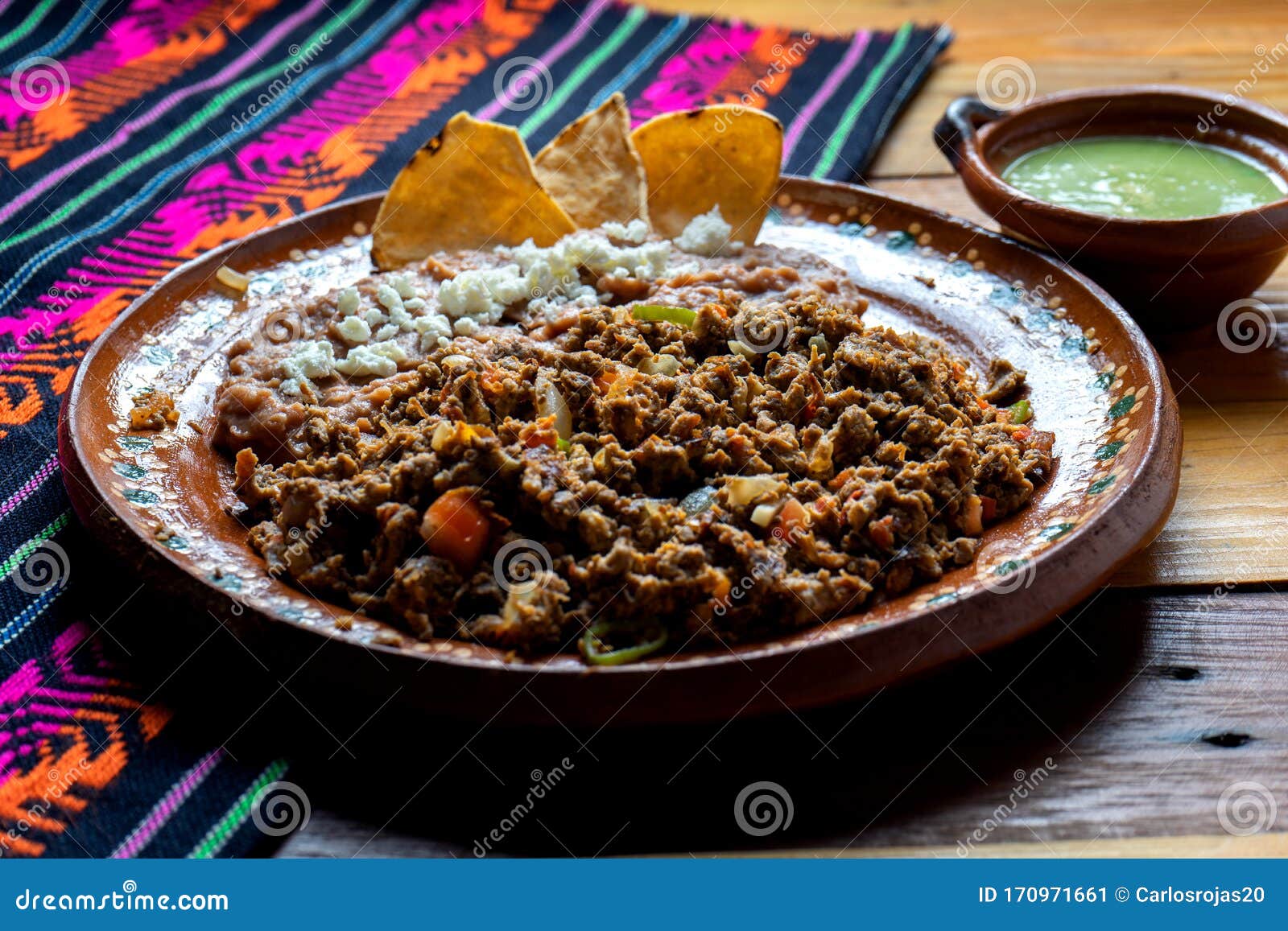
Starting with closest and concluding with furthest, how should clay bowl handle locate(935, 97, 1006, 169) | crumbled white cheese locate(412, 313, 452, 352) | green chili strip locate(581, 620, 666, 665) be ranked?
green chili strip locate(581, 620, 666, 665) < crumbled white cheese locate(412, 313, 452, 352) < clay bowl handle locate(935, 97, 1006, 169)

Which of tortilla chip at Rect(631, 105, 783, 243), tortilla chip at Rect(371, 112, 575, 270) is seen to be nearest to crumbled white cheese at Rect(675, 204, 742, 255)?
tortilla chip at Rect(631, 105, 783, 243)

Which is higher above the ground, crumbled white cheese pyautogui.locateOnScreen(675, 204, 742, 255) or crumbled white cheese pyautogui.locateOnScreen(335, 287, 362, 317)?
crumbled white cheese pyautogui.locateOnScreen(335, 287, 362, 317)

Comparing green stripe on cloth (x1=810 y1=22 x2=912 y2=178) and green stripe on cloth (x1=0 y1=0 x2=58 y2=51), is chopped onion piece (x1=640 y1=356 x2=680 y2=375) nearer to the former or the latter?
green stripe on cloth (x1=810 y1=22 x2=912 y2=178)

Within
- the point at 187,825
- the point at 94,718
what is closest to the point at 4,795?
the point at 94,718

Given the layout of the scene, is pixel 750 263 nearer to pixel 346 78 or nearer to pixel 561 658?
pixel 561 658

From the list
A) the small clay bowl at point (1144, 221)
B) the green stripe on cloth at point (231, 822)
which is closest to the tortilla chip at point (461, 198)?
the small clay bowl at point (1144, 221)

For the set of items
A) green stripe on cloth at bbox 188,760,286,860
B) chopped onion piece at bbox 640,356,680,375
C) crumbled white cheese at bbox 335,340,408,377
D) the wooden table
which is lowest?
the wooden table

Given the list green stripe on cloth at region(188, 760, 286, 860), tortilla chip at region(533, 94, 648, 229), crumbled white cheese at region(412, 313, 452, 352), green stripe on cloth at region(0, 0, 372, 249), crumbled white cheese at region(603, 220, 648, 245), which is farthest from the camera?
green stripe on cloth at region(0, 0, 372, 249)
